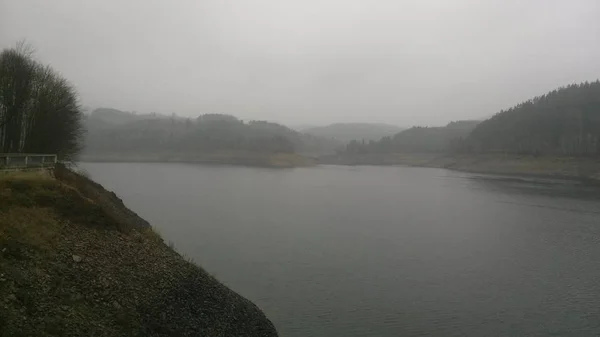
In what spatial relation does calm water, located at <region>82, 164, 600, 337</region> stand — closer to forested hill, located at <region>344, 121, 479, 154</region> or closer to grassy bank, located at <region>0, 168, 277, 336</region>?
grassy bank, located at <region>0, 168, 277, 336</region>

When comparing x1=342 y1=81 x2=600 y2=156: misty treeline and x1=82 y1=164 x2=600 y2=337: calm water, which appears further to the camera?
x1=342 y1=81 x2=600 y2=156: misty treeline

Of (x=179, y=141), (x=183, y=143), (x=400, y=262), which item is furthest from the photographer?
(x=179, y=141)

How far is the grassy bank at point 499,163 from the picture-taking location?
62.2 metres

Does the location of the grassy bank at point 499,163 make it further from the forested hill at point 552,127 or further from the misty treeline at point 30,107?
the misty treeline at point 30,107

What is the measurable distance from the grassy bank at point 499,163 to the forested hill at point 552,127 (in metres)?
3.88

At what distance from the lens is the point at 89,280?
23.6ft

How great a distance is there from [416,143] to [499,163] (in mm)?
47160

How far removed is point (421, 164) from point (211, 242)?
3552 inches

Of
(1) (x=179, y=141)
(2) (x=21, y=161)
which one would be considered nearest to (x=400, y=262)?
(2) (x=21, y=161)

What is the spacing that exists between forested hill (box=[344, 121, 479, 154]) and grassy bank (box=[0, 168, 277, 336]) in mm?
103603

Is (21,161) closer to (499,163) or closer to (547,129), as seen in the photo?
(499,163)

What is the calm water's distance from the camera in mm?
10180

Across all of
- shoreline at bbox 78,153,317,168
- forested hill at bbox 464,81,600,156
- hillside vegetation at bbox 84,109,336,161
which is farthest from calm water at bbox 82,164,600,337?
hillside vegetation at bbox 84,109,336,161

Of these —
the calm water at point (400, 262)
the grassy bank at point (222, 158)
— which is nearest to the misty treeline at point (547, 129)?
the grassy bank at point (222, 158)
